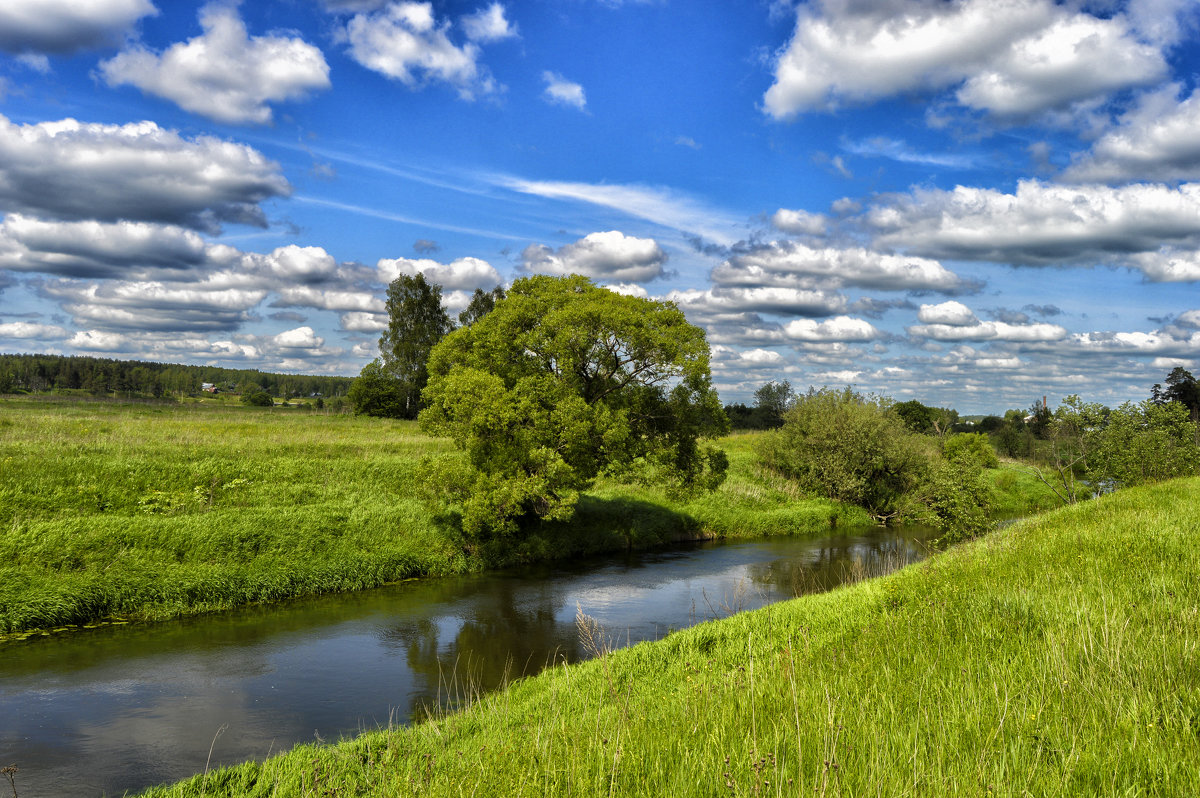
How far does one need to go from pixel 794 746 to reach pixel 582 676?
603 cm

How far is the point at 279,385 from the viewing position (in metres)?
174

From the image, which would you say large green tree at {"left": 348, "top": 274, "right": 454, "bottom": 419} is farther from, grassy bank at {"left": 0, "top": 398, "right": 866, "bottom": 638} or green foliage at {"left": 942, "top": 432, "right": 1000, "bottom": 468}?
green foliage at {"left": 942, "top": 432, "right": 1000, "bottom": 468}

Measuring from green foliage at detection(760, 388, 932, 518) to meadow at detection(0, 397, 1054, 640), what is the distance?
577cm

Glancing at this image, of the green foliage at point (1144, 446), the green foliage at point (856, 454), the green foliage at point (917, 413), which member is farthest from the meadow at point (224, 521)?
the green foliage at point (917, 413)

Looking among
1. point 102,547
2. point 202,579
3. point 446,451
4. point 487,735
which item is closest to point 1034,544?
point 487,735

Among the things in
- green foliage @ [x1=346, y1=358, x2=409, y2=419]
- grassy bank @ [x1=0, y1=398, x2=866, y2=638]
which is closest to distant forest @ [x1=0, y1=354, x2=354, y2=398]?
green foliage @ [x1=346, y1=358, x2=409, y2=419]

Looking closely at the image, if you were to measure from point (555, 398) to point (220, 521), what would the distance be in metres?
10.4

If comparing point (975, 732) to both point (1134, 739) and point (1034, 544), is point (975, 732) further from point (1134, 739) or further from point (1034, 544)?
point (1034, 544)

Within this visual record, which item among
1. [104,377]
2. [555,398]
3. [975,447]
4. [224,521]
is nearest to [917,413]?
[975,447]

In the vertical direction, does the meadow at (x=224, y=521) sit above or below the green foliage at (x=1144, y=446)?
below

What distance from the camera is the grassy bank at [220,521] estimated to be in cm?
1631

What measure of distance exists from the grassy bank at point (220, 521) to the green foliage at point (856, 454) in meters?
6.66

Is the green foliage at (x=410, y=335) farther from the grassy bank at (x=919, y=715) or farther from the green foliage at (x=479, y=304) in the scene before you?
the grassy bank at (x=919, y=715)

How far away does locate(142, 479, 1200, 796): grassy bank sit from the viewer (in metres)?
3.58
